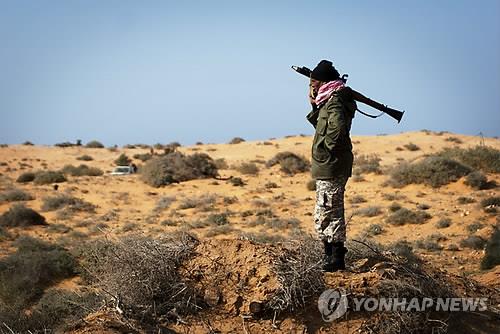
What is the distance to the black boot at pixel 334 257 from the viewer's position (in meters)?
4.73

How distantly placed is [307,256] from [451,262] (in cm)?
538

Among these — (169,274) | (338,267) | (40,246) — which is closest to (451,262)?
(338,267)

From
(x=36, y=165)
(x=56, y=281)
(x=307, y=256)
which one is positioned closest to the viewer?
(x=307, y=256)

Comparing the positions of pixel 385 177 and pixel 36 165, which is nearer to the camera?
pixel 385 177

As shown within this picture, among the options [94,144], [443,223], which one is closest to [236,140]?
[94,144]

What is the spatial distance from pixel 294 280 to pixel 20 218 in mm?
11451

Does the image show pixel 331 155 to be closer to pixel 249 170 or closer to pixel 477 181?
pixel 477 181

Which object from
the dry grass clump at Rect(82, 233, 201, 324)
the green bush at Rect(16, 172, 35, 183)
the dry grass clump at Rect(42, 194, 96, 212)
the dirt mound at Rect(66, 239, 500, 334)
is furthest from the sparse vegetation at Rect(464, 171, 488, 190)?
the green bush at Rect(16, 172, 35, 183)

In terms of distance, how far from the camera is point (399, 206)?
1334cm

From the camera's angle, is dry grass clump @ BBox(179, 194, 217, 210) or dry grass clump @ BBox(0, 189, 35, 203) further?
dry grass clump @ BBox(0, 189, 35, 203)

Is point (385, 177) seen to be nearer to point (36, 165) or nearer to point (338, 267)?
point (338, 267)

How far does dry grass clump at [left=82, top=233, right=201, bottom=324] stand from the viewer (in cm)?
427

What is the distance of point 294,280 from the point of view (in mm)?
4367

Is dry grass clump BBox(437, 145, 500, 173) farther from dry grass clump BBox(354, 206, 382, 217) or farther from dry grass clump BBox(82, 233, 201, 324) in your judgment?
dry grass clump BBox(82, 233, 201, 324)
